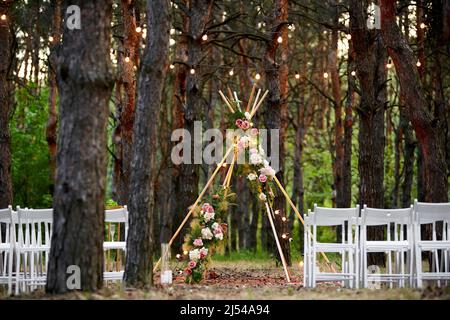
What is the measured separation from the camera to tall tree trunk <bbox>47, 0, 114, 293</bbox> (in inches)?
308

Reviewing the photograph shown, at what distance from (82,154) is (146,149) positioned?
1.49 m

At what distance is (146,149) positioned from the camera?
928 centimetres

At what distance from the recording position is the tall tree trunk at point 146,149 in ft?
29.9

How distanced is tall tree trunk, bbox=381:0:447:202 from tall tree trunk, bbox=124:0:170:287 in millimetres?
5924

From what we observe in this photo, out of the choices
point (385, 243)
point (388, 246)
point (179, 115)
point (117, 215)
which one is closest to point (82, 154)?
point (117, 215)

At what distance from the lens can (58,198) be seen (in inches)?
310

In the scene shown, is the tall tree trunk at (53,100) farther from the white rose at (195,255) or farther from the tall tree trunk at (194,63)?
the white rose at (195,255)

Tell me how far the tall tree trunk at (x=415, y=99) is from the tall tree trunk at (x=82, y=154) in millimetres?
7429

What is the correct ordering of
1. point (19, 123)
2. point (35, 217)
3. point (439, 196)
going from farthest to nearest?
point (19, 123) < point (439, 196) < point (35, 217)

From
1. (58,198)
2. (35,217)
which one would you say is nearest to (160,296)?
(58,198)
